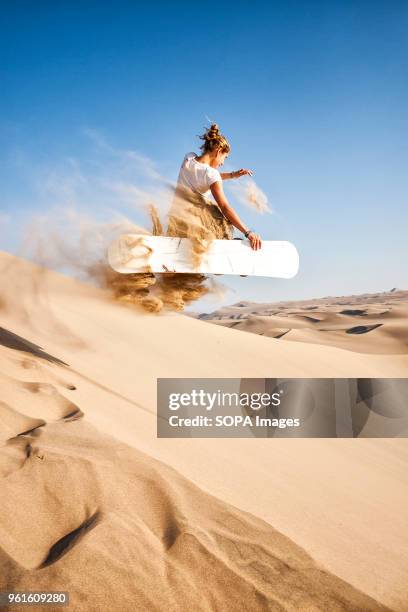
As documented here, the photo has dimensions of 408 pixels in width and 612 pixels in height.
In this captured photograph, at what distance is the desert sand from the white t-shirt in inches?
80.4

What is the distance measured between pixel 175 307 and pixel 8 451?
2.34 m

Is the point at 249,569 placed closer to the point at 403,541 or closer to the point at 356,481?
the point at 403,541

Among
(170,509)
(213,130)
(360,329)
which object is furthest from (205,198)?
(360,329)

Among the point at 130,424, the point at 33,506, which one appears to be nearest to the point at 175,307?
the point at 130,424

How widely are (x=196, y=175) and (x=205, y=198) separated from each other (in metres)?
0.22

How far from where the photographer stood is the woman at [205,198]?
3529mm

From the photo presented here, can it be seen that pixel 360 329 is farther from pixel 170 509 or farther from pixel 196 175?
pixel 170 509

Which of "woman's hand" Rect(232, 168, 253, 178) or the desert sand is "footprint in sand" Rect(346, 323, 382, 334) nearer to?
the desert sand

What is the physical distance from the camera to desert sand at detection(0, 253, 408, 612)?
1556 mm

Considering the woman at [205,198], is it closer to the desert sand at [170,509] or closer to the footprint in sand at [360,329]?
the desert sand at [170,509]

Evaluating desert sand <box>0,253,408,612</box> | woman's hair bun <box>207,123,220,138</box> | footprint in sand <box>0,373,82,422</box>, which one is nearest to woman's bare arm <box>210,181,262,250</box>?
woman's hair bun <box>207,123,220,138</box>

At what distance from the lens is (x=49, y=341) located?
4.68 meters

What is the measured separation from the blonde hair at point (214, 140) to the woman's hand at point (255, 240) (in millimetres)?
825

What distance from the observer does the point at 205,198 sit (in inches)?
145
